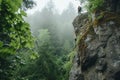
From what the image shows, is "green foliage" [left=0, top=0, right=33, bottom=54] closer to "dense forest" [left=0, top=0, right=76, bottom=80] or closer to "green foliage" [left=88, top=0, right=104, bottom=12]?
"dense forest" [left=0, top=0, right=76, bottom=80]

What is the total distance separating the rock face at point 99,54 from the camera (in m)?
9.56

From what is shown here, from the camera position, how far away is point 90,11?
476 inches

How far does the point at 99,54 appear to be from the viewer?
33.4 feet

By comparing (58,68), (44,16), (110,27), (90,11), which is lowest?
(58,68)

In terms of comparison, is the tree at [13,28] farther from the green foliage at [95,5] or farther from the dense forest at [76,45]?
the green foliage at [95,5]

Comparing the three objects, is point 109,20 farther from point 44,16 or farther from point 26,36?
point 44,16

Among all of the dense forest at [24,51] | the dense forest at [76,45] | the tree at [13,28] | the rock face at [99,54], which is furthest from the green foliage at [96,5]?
the tree at [13,28]

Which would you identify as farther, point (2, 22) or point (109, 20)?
point (109, 20)

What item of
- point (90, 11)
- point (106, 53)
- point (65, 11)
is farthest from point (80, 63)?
point (65, 11)

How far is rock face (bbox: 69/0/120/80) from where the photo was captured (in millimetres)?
9562

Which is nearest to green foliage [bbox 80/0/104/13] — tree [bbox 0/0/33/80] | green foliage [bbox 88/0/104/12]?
green foliage [bbox 88/0/104/12]

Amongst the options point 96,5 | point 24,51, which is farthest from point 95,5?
point 24,51

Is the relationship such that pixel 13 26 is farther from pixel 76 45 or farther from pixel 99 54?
pixel 76 45

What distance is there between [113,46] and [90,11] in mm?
2803
